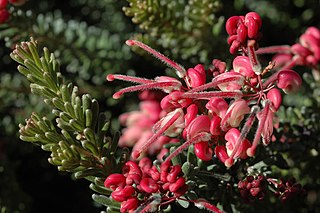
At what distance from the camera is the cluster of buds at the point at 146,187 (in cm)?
69

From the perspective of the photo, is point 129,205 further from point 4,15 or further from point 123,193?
point 4,15

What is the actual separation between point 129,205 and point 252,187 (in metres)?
0.17

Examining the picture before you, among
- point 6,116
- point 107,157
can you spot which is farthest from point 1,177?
point 107,157

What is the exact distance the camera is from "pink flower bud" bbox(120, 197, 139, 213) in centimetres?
69

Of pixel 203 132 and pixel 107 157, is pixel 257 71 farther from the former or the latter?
pixel 107 157

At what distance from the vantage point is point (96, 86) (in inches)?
49.7

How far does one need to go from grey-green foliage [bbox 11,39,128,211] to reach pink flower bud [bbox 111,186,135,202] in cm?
5

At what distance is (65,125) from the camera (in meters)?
0.75

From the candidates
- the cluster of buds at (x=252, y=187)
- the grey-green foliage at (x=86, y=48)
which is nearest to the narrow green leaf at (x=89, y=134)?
the cluster of buds at (x=252, y=187)

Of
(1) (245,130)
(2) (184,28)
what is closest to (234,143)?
(1) (245,130)

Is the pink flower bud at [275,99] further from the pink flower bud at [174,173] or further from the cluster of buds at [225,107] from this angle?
the pink flower bud at [174,173]

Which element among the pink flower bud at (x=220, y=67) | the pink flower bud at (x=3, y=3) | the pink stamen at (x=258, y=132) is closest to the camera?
the pink stamen at (x=258, y=132)

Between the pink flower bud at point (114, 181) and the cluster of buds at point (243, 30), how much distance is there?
23cm

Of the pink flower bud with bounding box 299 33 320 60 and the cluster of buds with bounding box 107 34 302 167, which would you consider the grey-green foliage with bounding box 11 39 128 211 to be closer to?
the cluster of buds with bounding box 107 34 302 167
